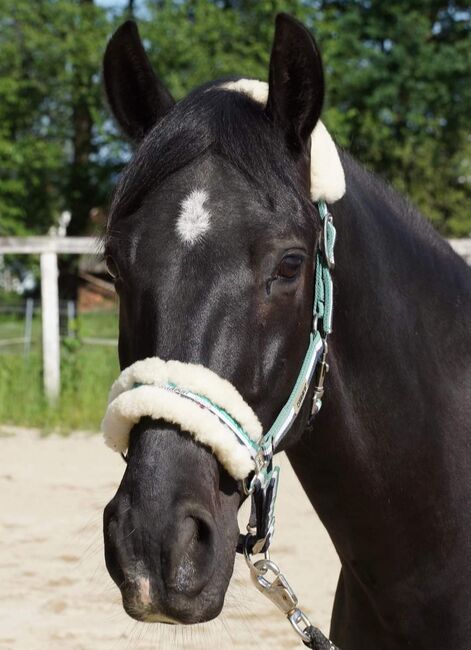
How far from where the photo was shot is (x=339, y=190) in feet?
7.10

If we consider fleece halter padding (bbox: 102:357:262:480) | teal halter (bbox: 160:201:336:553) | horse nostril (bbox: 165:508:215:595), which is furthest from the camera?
teal halter (bbox: 160:201:336:553)

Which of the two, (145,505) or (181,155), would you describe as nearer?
(145,505)

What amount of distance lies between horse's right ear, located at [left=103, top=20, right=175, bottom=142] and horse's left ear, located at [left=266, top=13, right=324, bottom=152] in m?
0.37

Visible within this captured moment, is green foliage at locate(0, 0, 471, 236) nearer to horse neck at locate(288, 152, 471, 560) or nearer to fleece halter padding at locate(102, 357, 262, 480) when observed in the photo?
horse neck at locate(288, 152, 471, 560)

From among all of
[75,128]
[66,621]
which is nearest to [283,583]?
[66,621]

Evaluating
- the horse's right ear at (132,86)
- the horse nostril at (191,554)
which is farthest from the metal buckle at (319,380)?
the horse's right ear at (132,86)

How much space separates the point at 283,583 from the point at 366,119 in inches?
671

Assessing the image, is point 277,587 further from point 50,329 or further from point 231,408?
point 50,329

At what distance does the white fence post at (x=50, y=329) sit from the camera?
9969 millimetres

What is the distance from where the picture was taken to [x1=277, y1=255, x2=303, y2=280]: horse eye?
6.41 feet

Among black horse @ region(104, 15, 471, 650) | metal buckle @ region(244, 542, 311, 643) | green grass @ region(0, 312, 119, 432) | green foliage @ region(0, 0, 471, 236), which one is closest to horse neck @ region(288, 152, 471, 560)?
black horse @ region(104, 15, 471, 650)

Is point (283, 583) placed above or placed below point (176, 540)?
below

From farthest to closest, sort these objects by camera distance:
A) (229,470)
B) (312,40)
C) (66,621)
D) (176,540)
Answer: (66,621), (312,40), (229,470), (176,540)

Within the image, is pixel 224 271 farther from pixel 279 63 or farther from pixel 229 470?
pixel 279 63
